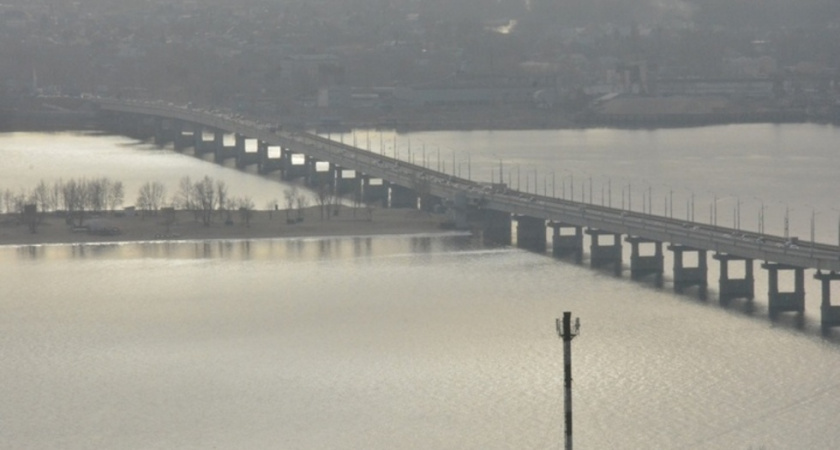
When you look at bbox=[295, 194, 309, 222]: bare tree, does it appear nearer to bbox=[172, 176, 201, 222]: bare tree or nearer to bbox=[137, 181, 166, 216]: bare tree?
bbox=[172, 176, 201, 222]: bare tree

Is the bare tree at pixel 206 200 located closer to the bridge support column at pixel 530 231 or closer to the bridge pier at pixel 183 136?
the bridge support column at pixel 530 231

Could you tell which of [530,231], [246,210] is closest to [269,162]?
[246,210]

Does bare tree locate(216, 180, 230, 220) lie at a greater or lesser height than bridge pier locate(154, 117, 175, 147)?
lesser

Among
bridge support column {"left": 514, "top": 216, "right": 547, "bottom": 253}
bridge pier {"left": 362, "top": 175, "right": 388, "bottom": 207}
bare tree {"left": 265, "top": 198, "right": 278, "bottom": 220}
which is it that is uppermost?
bridge pier {"left": 362, "top": 175, "right": 388, "bottom": 207}

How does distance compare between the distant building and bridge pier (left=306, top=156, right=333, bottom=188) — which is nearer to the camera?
bridge pier (left=306, top=156, right=333, bottom=188)

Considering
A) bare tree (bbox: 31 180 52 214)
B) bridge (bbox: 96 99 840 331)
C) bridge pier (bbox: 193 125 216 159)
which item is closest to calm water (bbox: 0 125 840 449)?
bridge (bbox: 96 99 840 331)

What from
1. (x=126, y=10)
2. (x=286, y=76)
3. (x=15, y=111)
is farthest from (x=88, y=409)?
(x=126, y=10)

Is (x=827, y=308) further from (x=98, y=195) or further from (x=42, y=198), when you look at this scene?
(x=42, y=198)
